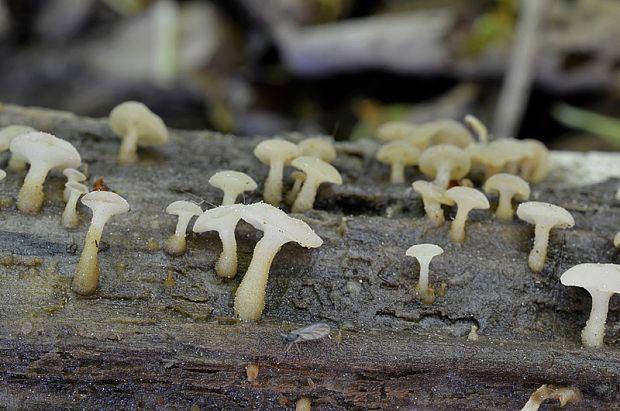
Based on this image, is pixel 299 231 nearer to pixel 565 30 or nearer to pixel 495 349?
pixel 495 349

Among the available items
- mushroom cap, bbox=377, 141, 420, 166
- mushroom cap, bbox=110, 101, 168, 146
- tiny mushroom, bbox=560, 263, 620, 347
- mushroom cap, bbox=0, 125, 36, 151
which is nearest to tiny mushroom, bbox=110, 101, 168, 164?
mushroom cap, bbox=110, 101, 168, 146

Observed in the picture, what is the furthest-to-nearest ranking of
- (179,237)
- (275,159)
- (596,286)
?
1. (275,159)
2. (179,237)
3. (596,286)

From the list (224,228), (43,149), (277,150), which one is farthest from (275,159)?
(43,149)

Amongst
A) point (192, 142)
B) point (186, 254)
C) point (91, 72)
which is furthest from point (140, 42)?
point (186, 254)

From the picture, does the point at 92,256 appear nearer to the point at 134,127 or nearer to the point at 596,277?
the point at 134,127

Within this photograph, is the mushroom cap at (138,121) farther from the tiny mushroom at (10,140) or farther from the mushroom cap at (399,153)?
the mushroom cap at (399,153)
